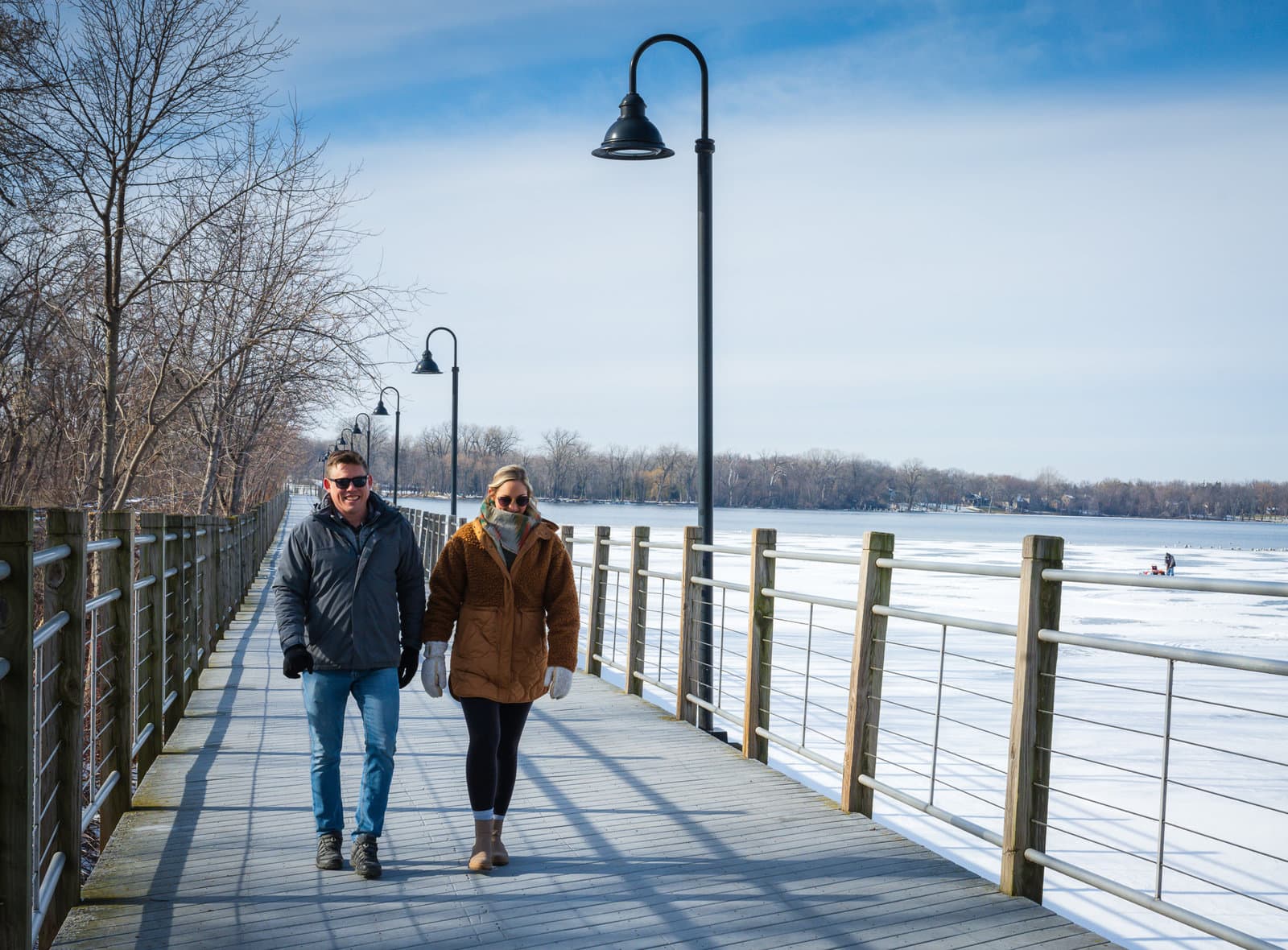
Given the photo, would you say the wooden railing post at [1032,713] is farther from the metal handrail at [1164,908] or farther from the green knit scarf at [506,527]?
the green knit scarf at [506,527]

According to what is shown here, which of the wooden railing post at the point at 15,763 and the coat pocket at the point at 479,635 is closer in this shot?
the wooden railing post at the point at 15,763

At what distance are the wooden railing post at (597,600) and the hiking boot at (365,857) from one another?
6555mm

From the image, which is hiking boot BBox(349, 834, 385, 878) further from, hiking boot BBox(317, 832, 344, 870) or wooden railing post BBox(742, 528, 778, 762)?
wooden railing post BBox(742, 528, 778, 762)

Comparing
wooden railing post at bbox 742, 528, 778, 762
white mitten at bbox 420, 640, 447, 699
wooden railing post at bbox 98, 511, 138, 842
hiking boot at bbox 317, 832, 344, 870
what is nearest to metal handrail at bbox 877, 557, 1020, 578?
wooden railing post at bbox 742, 528, 778, 762

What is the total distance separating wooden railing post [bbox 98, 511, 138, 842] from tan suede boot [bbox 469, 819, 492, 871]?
1884mm

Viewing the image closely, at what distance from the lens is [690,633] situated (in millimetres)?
8562

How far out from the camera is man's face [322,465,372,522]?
4.89 m

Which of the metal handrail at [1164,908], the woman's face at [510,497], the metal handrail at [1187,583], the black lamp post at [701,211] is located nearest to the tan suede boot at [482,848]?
the woman's face at [510,497]

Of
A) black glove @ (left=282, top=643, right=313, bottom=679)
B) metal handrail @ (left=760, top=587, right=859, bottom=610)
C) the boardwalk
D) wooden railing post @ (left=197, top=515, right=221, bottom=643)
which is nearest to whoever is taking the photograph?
the boardwalk

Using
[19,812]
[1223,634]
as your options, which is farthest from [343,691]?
[1223,634]

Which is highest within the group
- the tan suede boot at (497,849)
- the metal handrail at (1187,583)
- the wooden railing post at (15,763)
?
the metal handrail at (1187,583)

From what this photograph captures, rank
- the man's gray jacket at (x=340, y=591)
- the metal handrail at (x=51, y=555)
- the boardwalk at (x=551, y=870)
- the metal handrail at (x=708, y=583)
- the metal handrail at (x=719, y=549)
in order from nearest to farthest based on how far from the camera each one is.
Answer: the metal handrail at (x=51, y=555), the boardwalk at (x=551, y=870), the man's gray jacket at (x=340, y=591), the metal handrail at (x=719, y=549), the metal handrail at (x=708, y=583)

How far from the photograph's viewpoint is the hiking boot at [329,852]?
4906 millimetres

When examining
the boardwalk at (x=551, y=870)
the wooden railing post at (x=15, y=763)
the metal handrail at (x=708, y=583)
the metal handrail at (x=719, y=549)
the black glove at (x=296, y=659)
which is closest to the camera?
the wooden railing post at (x=15, y=763)
